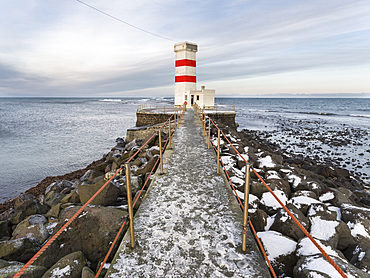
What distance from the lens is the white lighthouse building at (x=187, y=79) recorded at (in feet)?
79.3

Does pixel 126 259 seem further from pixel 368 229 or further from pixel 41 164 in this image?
pixel 41 164

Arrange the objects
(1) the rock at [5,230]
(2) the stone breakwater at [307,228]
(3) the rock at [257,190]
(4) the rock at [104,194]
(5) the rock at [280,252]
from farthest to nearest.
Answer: (1) the rock at [5,230]
(3) the rock at [257,190]
(4) the rock at [104,194]
(5) the rock at [280,252]
(2) the stone breakwater at [307,228]

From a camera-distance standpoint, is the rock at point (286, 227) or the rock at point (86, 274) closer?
the rock at point (86, 274)

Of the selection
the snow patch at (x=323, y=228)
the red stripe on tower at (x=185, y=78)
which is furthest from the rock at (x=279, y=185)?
the red stripe on tower at (x=185, y=78)

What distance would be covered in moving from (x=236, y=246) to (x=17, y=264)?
3.08 metres

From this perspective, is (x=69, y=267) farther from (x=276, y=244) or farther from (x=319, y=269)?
(x=319, y=269)

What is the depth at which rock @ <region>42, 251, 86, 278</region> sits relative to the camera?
2.49 metres

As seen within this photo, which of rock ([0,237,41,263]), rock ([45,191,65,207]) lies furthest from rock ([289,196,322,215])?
rock ([45,191,65,207])

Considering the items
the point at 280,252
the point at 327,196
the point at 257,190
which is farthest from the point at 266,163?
the point at 280,252

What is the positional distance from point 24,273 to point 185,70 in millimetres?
23833

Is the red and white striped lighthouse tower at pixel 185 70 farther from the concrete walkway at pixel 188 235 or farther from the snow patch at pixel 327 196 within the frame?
the snow patch at pixel 327 196

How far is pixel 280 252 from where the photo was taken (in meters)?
2.93

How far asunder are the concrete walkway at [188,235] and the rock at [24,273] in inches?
33.3

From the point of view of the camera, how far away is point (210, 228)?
10.9ft
